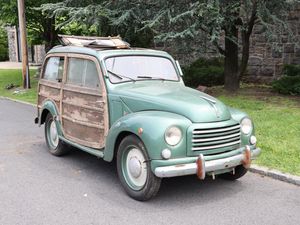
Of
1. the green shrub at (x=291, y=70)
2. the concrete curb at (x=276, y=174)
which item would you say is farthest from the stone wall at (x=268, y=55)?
the concrete curb at (x=276, y=174)

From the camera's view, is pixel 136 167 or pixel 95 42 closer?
pixel 136 167

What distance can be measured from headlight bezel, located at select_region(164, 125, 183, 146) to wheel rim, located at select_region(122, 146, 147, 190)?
0.42 m

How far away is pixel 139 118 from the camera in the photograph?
5238mm

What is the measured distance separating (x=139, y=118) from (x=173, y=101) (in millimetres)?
491

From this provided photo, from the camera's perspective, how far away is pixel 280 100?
11.7m

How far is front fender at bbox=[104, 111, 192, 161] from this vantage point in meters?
4.94

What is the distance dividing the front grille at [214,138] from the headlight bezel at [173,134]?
0.18 m

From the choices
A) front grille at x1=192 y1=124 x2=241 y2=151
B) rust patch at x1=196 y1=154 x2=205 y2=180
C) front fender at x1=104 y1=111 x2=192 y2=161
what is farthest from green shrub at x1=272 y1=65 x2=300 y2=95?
rust patch at x1=196 y1=154 x2=205 y2=180

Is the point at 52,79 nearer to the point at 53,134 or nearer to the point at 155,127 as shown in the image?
the point at 53,134

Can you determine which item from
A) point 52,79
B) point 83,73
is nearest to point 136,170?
point 83,73

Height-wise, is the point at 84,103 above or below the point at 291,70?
above

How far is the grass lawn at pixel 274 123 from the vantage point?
6.63m

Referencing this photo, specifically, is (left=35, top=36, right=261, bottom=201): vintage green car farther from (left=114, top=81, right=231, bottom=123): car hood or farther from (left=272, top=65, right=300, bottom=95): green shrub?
(left=272, top=65, right=300, bottom=95): green shrub

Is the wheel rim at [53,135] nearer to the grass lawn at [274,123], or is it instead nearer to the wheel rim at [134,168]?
the wheel rim at [134,168]
